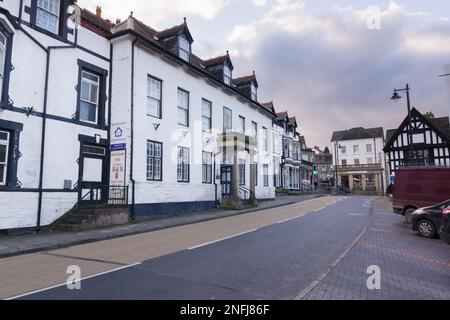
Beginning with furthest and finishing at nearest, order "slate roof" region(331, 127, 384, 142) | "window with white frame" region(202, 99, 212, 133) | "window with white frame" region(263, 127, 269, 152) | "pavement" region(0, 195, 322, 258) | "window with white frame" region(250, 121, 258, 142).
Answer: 1. "slate roof" region(331, 127, 384, 142)
2. "window with white frame" region(263, 127, 269, 152)
3. "window with white frame" region(250, 121, 258, 142)
4. "window with white frame" region(202, 99, 212, 133)
5. "pavement" region(0, 195, 322, 258)

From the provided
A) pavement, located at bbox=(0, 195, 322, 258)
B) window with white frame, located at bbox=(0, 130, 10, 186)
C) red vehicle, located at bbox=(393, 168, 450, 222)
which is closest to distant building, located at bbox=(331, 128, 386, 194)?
red vehicle, located at bbox=(393, 168, 450, 222)

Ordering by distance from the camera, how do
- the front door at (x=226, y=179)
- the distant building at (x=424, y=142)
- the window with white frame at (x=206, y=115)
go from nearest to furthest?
1. the window with white frame at (x=206, y=115)
2. the front door at (x=226, y=179)
3. the distant building at (x=424, y=142)

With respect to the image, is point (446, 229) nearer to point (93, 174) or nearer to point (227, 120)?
point (93, 174)

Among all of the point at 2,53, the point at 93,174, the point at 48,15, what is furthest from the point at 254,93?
the point at 2,53

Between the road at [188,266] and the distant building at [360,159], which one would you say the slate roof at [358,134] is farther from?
the road at [188,266]

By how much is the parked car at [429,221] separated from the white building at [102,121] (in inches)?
473

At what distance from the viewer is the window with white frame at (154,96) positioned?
735 inches

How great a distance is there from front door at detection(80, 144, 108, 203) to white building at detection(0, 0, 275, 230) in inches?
1.8

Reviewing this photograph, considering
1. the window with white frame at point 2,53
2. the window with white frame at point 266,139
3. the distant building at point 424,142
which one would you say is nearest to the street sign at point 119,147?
the window with white frame at point 2,53

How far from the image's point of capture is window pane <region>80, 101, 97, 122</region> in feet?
51.8

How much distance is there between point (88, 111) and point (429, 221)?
14.9 m

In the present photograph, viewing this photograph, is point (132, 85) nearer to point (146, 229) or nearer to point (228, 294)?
point (146, 229)

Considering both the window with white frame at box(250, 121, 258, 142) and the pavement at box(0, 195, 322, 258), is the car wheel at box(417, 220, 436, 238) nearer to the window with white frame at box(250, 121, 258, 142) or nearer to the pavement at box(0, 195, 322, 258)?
the pavement at box(0, 195, 322, 258)
